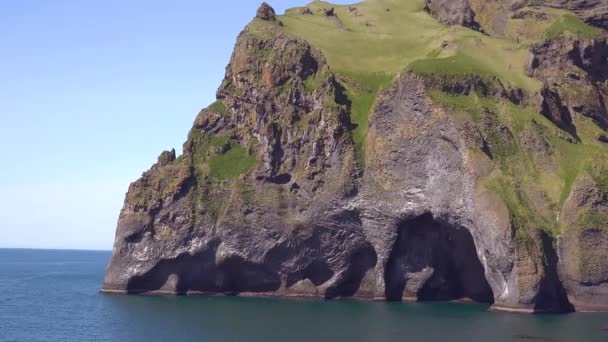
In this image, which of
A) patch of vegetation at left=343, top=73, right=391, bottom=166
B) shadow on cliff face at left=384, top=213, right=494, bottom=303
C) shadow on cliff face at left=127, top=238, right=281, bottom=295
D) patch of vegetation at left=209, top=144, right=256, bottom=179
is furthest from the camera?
patch of vegetation at left=209, top=144, right=256, bottom=179

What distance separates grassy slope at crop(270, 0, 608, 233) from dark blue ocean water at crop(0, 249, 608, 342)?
15459 millimetres

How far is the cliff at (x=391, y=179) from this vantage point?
7944 cm

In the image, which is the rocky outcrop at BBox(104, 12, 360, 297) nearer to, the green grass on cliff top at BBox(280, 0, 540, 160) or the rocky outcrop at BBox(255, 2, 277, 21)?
the green grass on cliff top at BBox(280, 0, 540, 160)

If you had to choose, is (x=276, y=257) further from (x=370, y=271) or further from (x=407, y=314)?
(x=407, y=314)

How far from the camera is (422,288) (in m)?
90.2

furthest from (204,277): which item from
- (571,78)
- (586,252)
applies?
(571,78)

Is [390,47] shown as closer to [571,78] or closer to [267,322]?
[571,78]

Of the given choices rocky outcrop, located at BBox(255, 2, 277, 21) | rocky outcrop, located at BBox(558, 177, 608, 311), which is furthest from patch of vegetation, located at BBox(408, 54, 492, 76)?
rocky outcrop, located at BBox(255, 2, 277, 21)

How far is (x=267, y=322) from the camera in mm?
70625

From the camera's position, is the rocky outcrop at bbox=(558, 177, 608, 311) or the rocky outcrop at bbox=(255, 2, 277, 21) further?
the rocky outcrop at bbox=(255, 2, 277, 21)

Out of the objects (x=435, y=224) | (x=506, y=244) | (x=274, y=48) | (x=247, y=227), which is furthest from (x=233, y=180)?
(x=506, y=244)

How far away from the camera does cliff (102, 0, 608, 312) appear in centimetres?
7944

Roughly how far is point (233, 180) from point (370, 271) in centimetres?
2213

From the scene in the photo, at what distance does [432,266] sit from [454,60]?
27.0 metres
